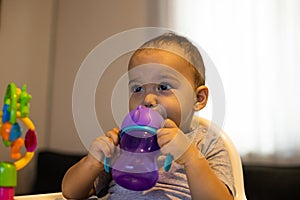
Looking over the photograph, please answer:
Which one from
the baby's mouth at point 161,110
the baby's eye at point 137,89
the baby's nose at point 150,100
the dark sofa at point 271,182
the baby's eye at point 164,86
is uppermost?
the baby's eye at point 164,86

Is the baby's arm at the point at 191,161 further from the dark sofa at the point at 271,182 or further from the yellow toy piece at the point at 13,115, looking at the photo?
the dark sofa at the point at 271,182

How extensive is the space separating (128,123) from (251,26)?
0.83 m

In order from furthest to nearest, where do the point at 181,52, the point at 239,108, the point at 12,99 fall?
the point at 239,108
the point at 181,52
the point at 12,99

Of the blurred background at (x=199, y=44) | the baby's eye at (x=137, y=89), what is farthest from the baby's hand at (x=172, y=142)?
the blurred background at (x=199, y=44)

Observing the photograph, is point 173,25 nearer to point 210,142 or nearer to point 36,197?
point 210,142

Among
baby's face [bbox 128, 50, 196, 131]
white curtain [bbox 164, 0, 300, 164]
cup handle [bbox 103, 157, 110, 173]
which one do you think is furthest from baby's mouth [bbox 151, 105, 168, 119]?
white curtain [bbox 164, 0, 300, 164]

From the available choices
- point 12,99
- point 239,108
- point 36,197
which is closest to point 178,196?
point 36,197

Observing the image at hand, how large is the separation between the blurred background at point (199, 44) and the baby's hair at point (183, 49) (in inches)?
12.3

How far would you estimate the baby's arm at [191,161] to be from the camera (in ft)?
1.66

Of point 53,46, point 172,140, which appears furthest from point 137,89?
point 53,46

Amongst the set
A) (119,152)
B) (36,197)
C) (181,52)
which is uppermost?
(181,52)

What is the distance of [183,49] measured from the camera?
661mm

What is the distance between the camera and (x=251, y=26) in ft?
4.03

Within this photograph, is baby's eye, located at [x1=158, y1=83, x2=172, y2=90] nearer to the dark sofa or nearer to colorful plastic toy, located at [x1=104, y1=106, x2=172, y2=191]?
colorful plastic toy, located at [x1=104, y1=106, x2=172, y2=191]
